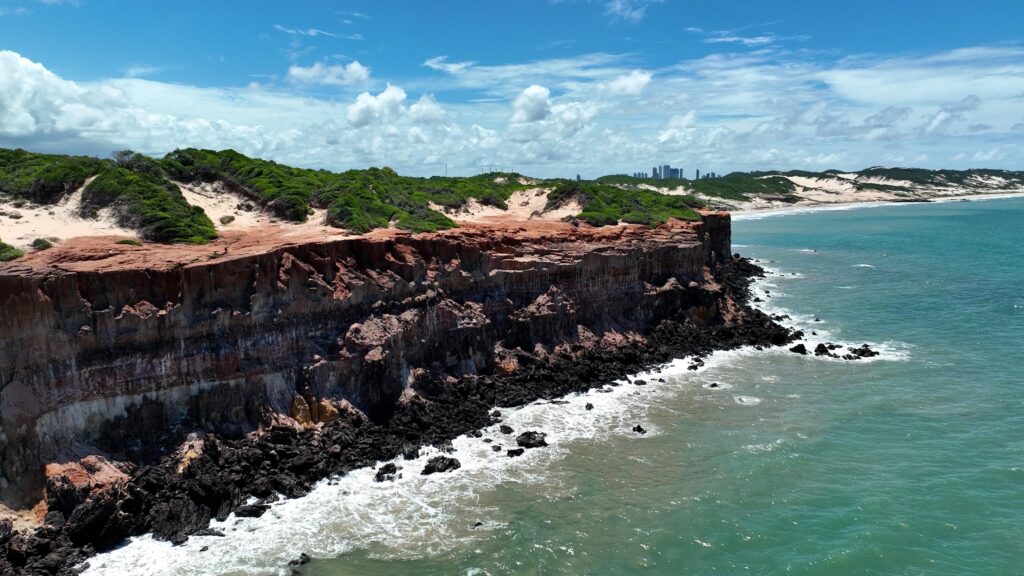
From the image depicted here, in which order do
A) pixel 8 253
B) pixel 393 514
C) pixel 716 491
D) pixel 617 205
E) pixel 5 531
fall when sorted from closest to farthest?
pixel 5 531 → pixel 393 514 → pixel 716 491 → pixel 8 253 → pixel 617 205

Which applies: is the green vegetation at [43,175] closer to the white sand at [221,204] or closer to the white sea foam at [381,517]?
the white sand at [221,204]

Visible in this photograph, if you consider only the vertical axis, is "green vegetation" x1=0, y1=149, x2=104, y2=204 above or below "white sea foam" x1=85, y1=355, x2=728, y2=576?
above

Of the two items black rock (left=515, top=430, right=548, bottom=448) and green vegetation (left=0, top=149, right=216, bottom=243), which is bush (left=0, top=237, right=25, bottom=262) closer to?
green vegetation (left=0, top=149, right=216, bottom=243)

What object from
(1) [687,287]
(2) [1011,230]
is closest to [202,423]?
(1) [687,287]

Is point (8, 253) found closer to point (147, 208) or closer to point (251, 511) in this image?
point (147, 208)

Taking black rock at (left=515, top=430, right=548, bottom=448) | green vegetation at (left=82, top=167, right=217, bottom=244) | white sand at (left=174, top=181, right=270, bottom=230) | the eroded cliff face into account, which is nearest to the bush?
the eroded cliff face

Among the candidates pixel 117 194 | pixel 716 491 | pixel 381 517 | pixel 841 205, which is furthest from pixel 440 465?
pixel 841 205
